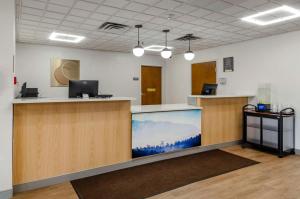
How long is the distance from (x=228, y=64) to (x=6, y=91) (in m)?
5.29

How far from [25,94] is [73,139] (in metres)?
2.98

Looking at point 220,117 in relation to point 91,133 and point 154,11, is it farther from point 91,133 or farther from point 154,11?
point 91,133

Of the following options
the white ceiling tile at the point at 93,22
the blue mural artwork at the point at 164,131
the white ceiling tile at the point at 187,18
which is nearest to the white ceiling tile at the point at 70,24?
the white ceiling tile at the point at 93,22

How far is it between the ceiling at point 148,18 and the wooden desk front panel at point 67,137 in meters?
1.53

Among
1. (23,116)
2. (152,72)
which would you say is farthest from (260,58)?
(23,116)

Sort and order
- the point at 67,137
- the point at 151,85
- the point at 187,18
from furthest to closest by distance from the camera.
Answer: the point at 151,85 < the point at 187,18 < the point at 67,137

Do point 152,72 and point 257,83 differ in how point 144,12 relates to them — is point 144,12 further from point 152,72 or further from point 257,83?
point 152,72

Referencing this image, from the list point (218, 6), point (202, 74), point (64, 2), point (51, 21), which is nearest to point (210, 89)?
point (202, 74)

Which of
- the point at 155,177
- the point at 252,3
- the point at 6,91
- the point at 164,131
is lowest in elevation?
the point at 155,177

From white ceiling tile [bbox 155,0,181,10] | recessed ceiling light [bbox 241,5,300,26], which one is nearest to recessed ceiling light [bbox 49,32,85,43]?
white ceiling tile [bbox 155,0,181,10]

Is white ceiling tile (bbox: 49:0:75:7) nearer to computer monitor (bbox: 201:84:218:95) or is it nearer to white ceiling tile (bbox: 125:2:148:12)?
white ceiling tile (bbox: 125:2:148:12)

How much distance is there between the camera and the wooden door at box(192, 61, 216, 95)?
655cm

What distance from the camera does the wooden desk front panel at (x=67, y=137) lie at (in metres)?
2.83

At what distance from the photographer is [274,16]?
145 inches
